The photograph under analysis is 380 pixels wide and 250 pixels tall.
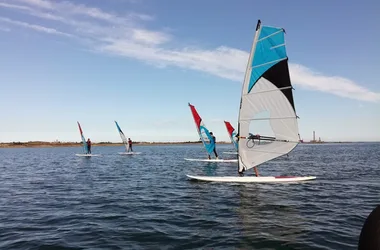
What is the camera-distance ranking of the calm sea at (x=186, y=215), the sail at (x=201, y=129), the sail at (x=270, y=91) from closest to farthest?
the calm sea at (x=186, y=215), the sail at (x=270, y=91), the sail at (x=201, y=129)

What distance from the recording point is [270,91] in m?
21.1

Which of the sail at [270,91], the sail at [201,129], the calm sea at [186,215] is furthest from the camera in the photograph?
the sail at [201,129]

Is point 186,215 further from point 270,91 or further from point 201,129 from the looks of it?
point 201,129

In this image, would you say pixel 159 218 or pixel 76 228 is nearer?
pixel 76 228

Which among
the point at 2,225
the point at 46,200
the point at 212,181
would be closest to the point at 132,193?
the point at 46,200

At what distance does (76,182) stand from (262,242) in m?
17.7

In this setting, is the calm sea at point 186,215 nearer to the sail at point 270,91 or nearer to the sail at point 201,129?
the sail at point 270,91

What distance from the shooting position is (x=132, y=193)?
18438 mm

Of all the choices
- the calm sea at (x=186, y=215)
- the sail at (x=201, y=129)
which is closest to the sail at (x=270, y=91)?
the calm sea at (x=186, y=215)

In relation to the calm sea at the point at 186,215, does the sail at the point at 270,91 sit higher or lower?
higher

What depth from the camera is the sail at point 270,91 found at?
824 inches

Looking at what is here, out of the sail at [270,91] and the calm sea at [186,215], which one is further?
the sail at [270,91]

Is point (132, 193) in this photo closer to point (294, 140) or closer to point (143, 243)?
point (143, 243)

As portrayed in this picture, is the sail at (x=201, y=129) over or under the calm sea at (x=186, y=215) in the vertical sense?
over
